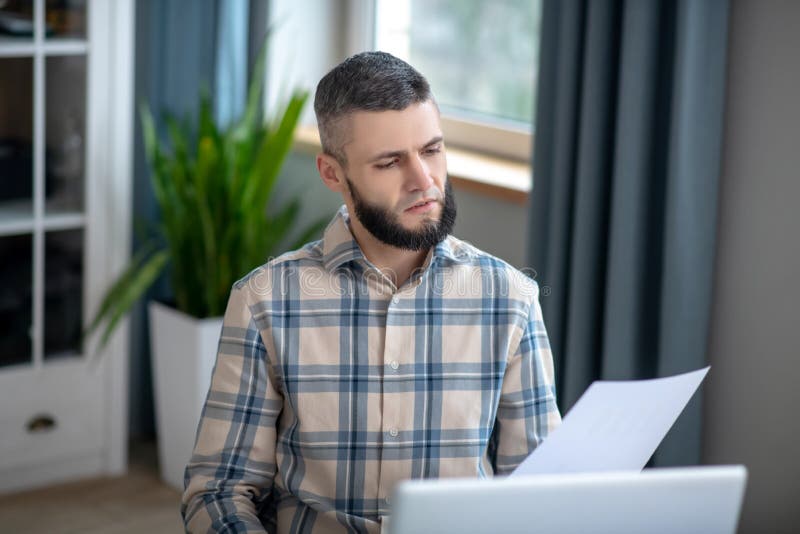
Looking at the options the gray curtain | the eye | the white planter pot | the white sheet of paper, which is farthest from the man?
the white planter pot

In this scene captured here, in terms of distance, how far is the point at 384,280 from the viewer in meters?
1.43

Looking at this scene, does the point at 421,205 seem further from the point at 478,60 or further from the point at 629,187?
the point at 478,60

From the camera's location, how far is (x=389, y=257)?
1.44m

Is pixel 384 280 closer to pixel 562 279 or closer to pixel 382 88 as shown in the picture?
pixel 382 88

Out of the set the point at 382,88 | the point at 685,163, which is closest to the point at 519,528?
the point at 382,88

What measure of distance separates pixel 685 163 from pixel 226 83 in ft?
5.06

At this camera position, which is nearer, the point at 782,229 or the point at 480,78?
the point at 782,229

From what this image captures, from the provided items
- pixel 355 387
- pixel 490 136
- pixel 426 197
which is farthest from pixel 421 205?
pixel 490 136

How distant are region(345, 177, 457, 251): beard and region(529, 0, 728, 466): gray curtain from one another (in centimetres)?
77

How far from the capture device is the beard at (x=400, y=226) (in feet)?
4.47

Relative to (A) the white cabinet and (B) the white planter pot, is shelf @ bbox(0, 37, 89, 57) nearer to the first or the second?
(A) the white cabinet

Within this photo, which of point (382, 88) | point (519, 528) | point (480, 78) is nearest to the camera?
point (519, 528)

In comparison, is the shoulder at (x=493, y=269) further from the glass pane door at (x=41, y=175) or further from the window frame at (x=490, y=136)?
the glass pane door at (x=41, y=175)

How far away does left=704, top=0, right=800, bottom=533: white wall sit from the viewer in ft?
6.43
